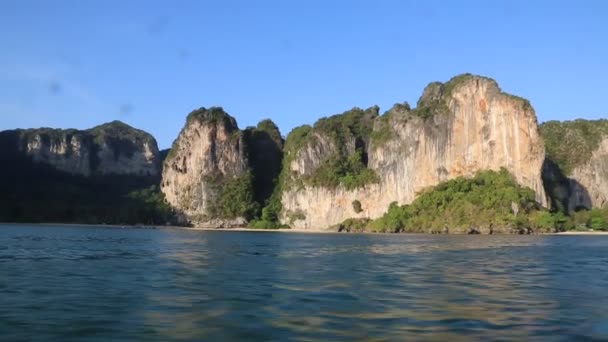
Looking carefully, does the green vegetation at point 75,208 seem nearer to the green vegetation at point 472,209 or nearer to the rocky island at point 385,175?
the rocky island at point 385,175

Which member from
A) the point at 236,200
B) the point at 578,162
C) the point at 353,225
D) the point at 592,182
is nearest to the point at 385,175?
the point at 353,225

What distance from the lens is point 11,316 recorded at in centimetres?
1387

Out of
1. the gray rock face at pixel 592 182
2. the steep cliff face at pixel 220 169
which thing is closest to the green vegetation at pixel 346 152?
the steep cliff face at pixel 220 169

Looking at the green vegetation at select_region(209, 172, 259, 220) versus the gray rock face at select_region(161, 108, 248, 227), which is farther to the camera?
the gray rock face at select_region(161, 108, 248, 227)

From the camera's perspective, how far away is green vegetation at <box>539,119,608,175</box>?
149750mm

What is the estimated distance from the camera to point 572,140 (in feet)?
509

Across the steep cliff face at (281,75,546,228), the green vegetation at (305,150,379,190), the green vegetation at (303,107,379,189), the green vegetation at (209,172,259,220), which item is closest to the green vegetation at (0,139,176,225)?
the green vegetation at (209,172,259,220)

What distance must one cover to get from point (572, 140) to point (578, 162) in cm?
830

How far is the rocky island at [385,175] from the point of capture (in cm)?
11312

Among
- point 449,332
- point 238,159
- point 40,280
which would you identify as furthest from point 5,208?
point 449,332

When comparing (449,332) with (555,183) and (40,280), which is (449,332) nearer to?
(40,280)

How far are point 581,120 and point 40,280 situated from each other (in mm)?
159291

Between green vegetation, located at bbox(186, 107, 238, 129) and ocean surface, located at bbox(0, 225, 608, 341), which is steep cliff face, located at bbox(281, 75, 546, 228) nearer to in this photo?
green vegetation, located at bbox(186, 107, 238, 129)

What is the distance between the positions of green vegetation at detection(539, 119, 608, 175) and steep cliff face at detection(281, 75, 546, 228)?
34.8 metres
